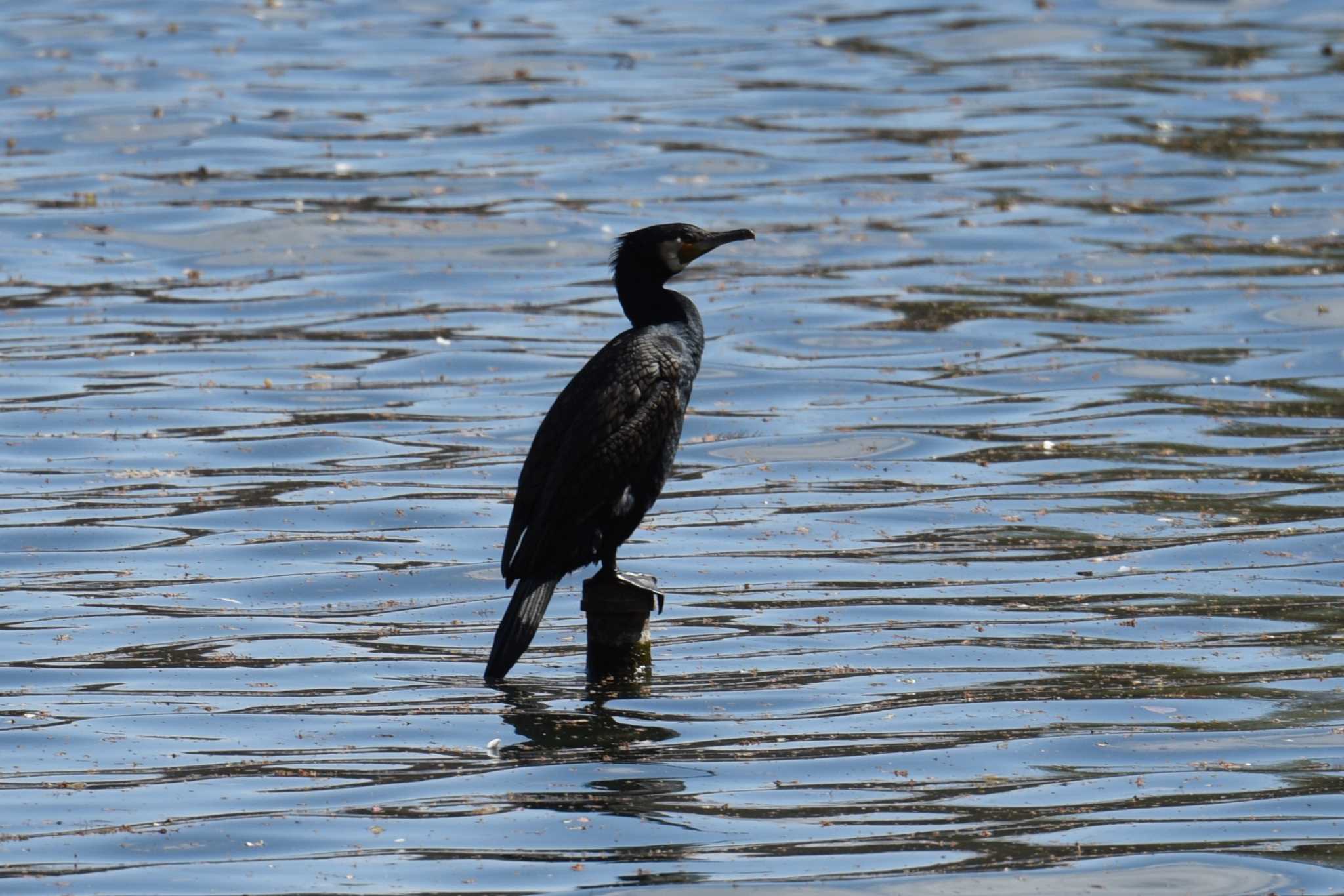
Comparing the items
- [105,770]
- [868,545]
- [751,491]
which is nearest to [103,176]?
[751,491]

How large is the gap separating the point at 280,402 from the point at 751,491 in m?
2.95

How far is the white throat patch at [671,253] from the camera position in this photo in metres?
7.64

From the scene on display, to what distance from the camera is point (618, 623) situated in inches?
279

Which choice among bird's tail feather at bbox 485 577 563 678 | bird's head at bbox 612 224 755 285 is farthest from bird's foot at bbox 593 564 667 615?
bird's head at bbox 612 224 755 285

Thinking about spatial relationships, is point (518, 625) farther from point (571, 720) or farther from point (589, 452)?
point (589, 452)

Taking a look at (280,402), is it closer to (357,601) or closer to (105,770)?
(357,601)

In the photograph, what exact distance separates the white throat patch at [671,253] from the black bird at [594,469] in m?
0.27

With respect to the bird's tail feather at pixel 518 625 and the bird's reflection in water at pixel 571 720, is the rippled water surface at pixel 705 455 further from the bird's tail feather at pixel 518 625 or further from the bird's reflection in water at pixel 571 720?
the bird's tail feather at pixel 518 625

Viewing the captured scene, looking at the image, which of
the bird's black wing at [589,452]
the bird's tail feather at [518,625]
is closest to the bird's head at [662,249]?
the bird's black wing at [589,452]

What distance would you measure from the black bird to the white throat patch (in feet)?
0.88

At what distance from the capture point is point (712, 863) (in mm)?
5590

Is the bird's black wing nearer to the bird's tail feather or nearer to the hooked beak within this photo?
the bird's tail feather

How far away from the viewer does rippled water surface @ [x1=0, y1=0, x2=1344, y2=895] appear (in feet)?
19.7

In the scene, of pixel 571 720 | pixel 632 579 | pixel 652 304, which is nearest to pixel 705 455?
pixel 652 304
